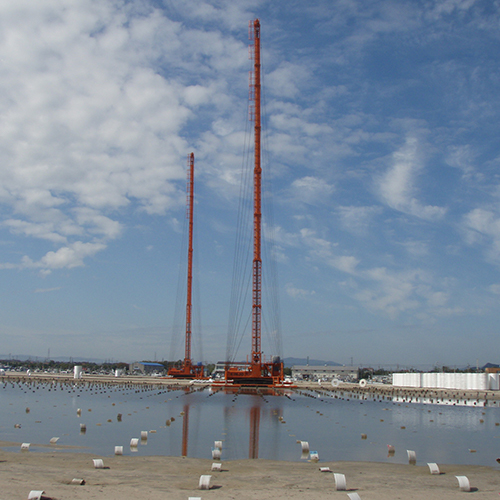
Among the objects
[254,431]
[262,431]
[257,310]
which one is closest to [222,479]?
[254,431]

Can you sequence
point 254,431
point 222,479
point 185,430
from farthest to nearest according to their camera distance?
point 254,431
point 185,430
point 222,479

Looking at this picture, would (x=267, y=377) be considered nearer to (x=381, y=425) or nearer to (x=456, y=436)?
(x=381, y=425)

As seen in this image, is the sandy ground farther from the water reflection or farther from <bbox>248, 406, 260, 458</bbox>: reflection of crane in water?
<bbox>248, 406, 260, 458</bbox>: reflection of crane in water

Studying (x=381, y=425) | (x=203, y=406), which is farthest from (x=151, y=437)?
(x=203, y=406)

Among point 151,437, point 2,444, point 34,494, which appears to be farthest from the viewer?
point 151,437

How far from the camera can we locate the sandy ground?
636 inches

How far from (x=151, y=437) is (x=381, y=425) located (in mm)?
19661

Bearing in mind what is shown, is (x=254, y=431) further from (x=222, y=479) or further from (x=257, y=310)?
(x=257, y=310)

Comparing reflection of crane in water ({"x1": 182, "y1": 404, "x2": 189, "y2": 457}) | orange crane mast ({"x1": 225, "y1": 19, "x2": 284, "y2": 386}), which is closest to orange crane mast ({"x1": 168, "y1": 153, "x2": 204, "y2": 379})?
orange crane mast ({"x1": 225, "y1": 19, "x2": 284, "y2": 386})

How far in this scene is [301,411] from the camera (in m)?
50.9

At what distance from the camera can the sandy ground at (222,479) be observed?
1616 centimetres

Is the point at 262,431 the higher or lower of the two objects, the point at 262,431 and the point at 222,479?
the lower

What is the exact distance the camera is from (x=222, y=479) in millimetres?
18625

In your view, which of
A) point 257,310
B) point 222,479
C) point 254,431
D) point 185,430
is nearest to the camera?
point 222,479
